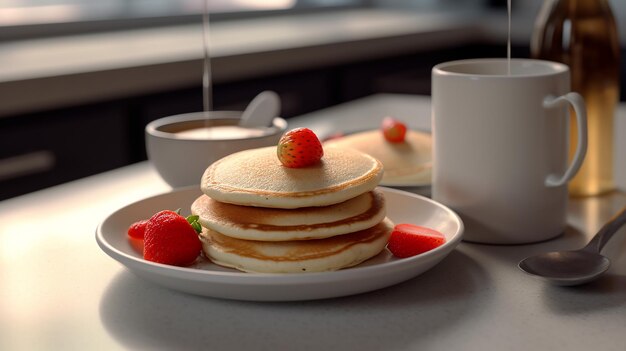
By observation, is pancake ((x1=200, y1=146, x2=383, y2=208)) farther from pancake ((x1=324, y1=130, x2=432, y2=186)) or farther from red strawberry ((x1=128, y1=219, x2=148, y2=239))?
pancake ((x1=324, y1=130, x2=432, y2=186))

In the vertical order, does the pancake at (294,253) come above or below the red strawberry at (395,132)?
below

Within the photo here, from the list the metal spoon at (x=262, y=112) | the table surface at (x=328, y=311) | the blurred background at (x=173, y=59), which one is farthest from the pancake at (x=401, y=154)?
the blurred background at (x=173, y=59)

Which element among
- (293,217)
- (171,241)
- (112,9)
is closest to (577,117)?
(293,217)

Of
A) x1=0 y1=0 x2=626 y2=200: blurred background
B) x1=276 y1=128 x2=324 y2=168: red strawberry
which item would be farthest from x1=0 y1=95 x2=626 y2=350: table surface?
x1=0 y1=0 x2=626 y2=200: blurred background

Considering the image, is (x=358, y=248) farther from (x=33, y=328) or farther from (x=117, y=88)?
(x=117, y=88)

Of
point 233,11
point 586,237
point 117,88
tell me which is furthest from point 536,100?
point 233,11

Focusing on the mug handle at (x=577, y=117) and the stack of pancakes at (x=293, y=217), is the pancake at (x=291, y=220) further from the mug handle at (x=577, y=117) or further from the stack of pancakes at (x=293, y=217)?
the mug handle at (x=577, y=117)

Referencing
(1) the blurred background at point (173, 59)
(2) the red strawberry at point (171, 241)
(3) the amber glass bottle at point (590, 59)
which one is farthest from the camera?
(1) the blurred background at point (173, 59)
